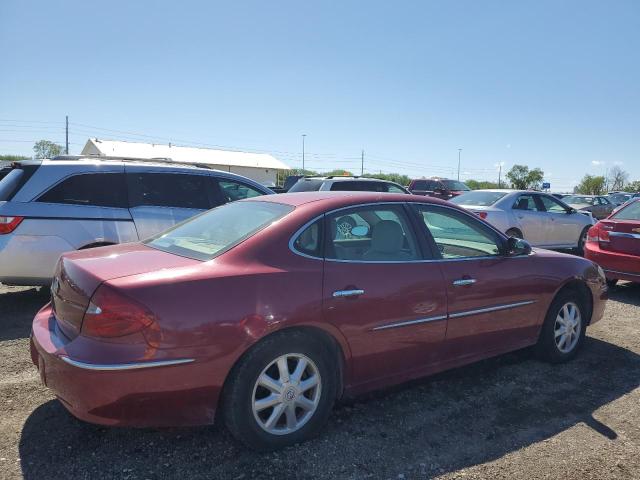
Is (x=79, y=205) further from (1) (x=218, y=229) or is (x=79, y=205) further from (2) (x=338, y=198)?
(2) (x=338, y=198)

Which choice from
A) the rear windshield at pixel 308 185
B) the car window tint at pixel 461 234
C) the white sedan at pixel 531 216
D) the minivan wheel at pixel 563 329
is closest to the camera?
the car window tint at pixel 461 234

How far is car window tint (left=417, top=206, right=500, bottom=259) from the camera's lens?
3896mm

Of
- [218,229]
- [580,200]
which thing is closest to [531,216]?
[218,229]

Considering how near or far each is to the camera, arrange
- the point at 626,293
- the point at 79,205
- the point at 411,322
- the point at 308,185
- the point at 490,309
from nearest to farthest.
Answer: the point at 411,322
the point at 490,309
the point at 79,205
the point at 626,293
the point at 308,185

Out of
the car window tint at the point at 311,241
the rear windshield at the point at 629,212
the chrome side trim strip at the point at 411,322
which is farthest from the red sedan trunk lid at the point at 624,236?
the car window tint at the point at 311,241

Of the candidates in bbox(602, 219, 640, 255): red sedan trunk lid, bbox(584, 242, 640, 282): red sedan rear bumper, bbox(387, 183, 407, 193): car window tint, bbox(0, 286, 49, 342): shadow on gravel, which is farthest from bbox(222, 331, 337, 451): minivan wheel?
bbox(387, 183, 407, 193): car window tint

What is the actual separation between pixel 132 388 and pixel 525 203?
380 inches

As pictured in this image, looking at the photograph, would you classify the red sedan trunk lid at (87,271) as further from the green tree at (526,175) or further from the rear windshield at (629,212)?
the green tree at (526,175)

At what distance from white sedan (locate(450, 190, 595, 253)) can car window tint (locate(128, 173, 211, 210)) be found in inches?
226

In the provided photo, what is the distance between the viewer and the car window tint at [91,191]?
18.0 feet

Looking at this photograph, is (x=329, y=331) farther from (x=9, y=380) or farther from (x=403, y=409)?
(x=9, y=380)

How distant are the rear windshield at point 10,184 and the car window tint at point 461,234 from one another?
4.38 meters

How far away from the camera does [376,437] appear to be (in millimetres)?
3158

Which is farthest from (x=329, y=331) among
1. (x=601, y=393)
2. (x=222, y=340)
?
(x=601, y=393)
